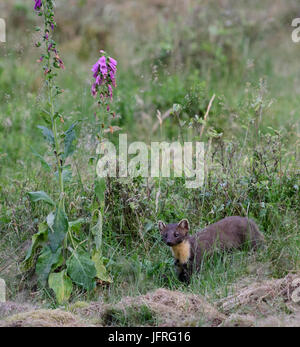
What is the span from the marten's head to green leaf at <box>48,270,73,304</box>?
86 centimetres

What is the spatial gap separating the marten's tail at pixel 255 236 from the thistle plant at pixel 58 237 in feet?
4.19

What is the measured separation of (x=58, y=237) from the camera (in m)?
4.67

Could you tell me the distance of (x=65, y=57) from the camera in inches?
396

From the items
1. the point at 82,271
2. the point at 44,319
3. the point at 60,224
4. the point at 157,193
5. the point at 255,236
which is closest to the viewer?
the point at 44,319

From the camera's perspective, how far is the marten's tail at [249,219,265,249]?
5229mm

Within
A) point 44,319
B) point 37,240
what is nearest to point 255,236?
point 37,240

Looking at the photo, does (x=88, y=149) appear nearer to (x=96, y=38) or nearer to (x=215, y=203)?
(x=215, y=203)

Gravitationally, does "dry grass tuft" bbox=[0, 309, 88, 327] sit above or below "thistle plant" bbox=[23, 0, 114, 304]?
below

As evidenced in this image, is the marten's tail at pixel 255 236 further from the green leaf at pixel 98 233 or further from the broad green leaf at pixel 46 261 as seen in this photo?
the broad green leaf at pixel 46 261

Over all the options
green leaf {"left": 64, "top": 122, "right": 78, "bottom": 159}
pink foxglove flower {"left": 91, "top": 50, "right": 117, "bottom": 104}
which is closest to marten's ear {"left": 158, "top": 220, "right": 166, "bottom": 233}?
green leaf {"left": 64, "top": 122, "right": 78, "bottom": 159}

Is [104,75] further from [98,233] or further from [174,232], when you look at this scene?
[174,232]

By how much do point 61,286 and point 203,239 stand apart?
1269 mm

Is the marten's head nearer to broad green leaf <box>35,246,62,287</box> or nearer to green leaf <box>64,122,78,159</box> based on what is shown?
broad green leaf <box>35,246,62,287</box>
